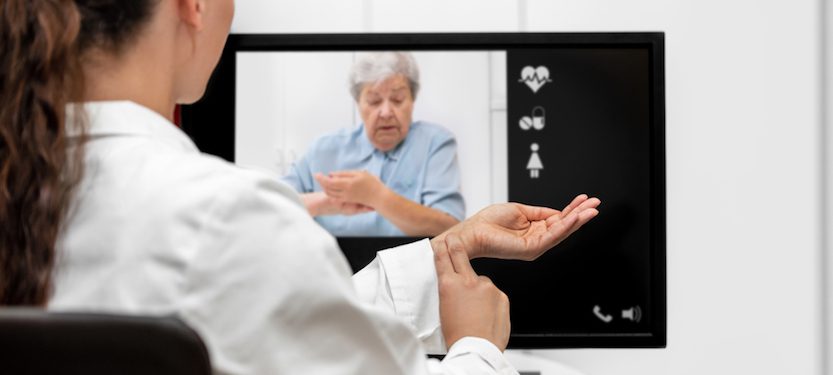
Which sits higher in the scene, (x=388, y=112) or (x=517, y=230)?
(x=388, y=112)

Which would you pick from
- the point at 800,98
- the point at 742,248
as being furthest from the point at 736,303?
the point at 800,98

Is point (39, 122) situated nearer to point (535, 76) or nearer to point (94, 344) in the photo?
point (94, 344)

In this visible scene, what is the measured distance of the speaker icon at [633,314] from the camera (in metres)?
2.64

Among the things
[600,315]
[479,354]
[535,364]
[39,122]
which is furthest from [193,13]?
[535,364]

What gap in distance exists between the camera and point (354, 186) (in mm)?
2604

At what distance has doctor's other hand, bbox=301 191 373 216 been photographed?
2.61 meters

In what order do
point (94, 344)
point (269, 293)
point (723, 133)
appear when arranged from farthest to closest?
point (723, 133) < point (269, 293) < point (94, 344)

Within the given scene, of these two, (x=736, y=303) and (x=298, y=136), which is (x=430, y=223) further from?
(x=736, y=303)

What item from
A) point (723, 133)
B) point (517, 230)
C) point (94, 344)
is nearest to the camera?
point (94, 344)

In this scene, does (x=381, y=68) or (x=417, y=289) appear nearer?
(x=417, y=289)

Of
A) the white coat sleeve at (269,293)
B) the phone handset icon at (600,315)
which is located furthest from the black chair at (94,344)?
the phone handset icon at (600,315)

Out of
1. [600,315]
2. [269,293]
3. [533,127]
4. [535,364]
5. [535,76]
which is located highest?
[535,76]

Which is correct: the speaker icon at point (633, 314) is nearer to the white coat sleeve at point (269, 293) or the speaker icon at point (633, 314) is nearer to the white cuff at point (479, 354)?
the white cuff at point (479, 354)

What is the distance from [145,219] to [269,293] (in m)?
0.11
